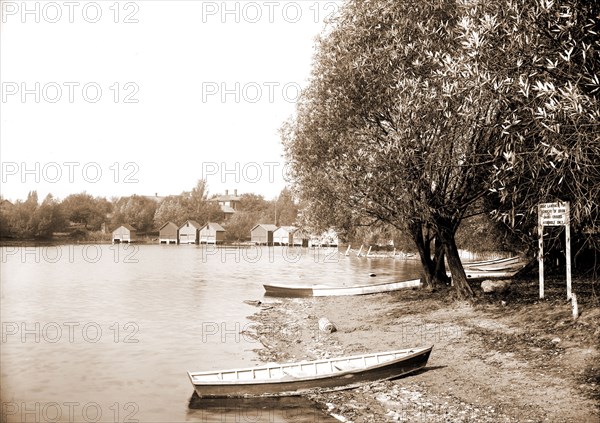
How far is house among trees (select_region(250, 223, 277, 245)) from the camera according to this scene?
161500mm

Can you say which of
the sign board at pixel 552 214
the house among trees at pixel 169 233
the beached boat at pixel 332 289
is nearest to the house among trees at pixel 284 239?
the house among trees at pixel 169 233

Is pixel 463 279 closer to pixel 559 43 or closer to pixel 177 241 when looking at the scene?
pixel 559 43

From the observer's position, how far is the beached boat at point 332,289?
119 ft

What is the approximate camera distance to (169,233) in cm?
16988

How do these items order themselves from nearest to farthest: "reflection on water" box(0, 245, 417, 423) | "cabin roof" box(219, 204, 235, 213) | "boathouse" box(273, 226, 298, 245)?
"reflection on water" box(0, 245, 417, 423), "boathouse" box(273, 226, 298, 245), "cabin roof" box(219, 204, 235, 213)

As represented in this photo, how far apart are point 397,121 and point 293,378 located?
11331 millimetres

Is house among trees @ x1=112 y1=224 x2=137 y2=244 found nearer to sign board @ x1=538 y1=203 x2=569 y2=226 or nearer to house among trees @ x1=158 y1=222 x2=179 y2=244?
house among trees @ x1=158 y1=222 x2=179 y2=244

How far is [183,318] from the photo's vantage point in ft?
115

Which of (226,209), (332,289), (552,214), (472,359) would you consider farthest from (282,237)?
(472,359)

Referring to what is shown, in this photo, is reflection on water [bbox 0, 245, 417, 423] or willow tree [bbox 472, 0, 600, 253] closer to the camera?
willow tree [bbox 472, 0, 600, 253]

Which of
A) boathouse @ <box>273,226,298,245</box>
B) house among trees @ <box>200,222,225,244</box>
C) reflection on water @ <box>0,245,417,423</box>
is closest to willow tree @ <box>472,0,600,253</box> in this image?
reflection on water @ <box>0,245,417,423</box>

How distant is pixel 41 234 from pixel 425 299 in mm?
132607

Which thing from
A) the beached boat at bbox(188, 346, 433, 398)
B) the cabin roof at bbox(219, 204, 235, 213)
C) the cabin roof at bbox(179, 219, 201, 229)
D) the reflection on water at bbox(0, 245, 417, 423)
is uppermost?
the cabin roof at bbox(219, 204, 235, 213)

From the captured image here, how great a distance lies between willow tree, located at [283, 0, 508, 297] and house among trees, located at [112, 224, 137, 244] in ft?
484
